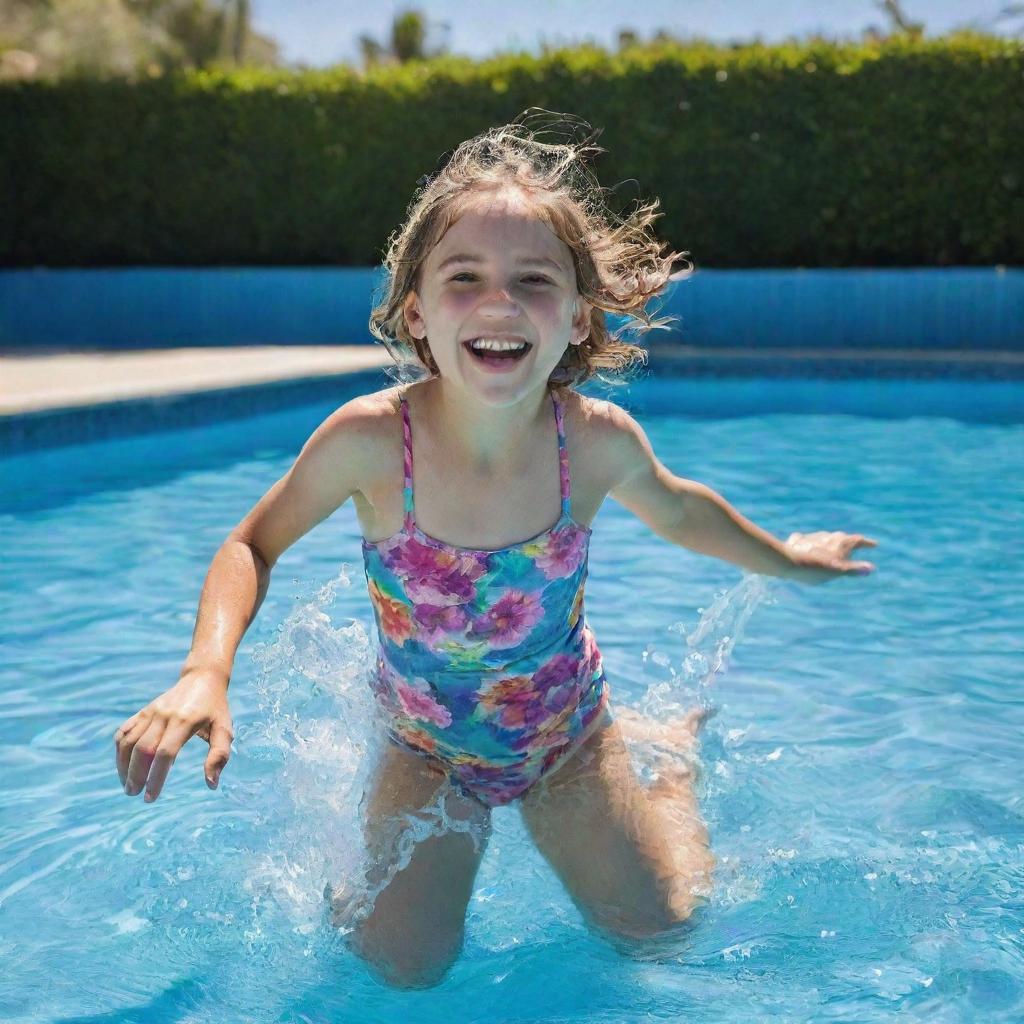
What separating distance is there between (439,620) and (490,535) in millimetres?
197

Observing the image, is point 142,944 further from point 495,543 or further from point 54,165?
point 54,165

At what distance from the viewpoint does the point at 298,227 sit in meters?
14.8

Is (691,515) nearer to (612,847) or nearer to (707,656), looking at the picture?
(612,847)

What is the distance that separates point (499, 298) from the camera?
2559 millimetres

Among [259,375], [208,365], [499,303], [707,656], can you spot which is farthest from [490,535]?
[208,365]

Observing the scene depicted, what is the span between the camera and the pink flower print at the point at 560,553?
109 inches

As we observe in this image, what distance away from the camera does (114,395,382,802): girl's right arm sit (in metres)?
1.99

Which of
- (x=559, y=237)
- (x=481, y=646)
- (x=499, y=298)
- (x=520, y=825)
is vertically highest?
(x=559, y=237)

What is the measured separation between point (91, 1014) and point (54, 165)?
14.0 meters

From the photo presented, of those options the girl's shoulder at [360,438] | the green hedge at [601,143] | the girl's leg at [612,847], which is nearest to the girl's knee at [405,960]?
the girl's leg at [612,847]

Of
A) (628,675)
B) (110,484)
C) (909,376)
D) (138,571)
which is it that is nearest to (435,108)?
(909,376)

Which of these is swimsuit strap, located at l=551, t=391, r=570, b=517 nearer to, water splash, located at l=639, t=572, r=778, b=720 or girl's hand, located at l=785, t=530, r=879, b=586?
girl's hand, located at l=785, t=530, r=879, b=586

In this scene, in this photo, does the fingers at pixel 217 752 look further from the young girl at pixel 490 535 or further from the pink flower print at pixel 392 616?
the pink flower print at pixel 392 616

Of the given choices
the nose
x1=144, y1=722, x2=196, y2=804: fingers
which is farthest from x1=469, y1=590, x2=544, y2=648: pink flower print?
x1=144, y1=722, x2=196, y2=804: fingers
